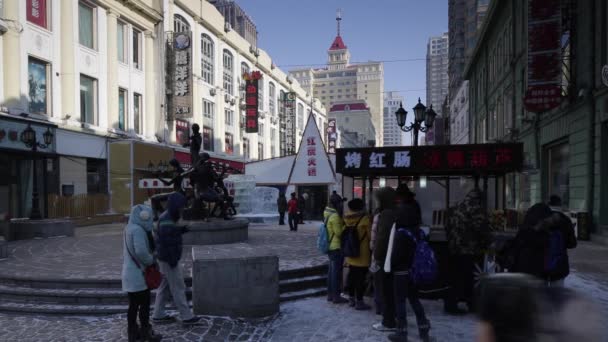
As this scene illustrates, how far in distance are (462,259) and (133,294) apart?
14.8 ft

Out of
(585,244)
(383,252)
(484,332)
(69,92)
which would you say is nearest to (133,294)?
(383,252)

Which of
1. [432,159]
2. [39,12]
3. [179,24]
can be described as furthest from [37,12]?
[432,159]

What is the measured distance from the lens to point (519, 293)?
5.40 ft

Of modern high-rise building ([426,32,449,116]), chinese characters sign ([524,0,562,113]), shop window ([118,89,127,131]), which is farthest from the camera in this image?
modern high-rise building ([426,32,449,116])

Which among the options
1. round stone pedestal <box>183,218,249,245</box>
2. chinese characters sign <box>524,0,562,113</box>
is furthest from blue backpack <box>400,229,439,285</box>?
chinese characters sign <box>524,0,562,113</box>

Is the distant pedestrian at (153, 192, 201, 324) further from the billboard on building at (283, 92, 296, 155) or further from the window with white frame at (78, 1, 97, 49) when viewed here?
the billboard on building at (283, 92, 296, 155)

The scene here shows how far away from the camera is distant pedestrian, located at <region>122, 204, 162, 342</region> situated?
4.96 metres

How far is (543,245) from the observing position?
16.8 ft

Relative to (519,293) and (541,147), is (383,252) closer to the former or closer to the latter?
(519,293)

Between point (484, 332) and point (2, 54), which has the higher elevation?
point (2, 54)

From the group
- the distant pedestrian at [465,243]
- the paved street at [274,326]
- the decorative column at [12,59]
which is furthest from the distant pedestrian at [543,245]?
the decorative column at [12,59]

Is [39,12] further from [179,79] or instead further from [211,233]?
[211,233]

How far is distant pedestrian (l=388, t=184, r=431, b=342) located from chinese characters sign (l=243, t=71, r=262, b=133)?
36309mm

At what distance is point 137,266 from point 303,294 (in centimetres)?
328
